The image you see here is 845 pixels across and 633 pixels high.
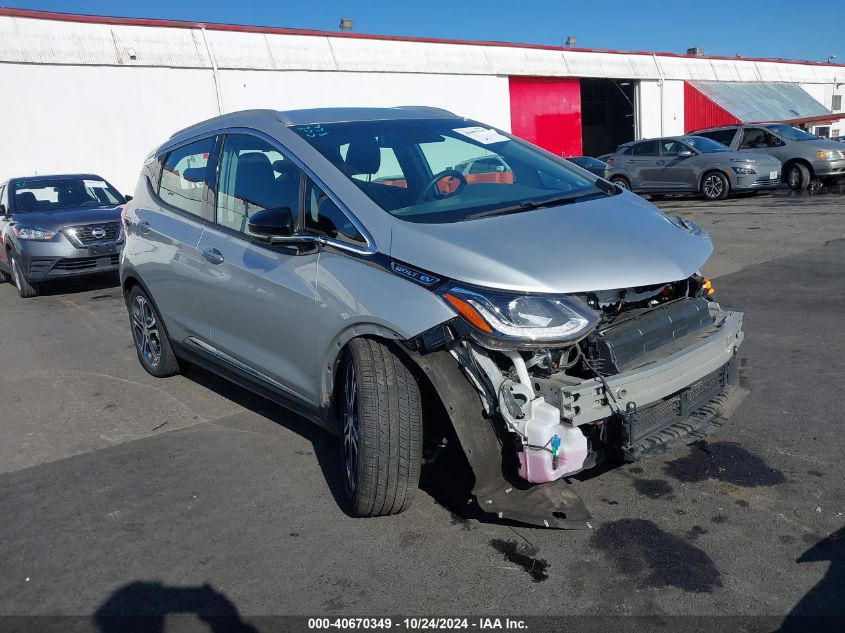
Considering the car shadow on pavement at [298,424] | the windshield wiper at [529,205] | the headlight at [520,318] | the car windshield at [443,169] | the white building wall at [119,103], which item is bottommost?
the car shadow on pavement at [298,424]

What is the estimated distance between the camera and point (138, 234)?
18.1ft

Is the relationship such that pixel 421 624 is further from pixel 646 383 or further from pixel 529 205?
pixel 529 205

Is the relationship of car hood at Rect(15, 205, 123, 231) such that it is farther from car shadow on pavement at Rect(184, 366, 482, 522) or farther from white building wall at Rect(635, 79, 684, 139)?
white building wall at Rect(635, 79, 684, 139)

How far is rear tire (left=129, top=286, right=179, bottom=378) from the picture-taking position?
5590mm

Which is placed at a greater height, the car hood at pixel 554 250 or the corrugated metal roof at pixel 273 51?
the corrugated metal roof at pixel 273 51

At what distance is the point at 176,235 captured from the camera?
193 inches

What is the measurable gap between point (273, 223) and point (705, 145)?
53.9 feet

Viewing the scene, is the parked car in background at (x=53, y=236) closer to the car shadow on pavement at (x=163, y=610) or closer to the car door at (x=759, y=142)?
the car shadow on pavement at (x=163, y=610)

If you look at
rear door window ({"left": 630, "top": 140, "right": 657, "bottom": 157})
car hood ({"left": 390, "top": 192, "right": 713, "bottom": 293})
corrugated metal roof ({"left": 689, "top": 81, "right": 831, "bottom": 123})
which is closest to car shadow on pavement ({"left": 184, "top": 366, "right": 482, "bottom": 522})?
car hood ({"left": 390, "top": 192, "right": 713, "bottom": 293})

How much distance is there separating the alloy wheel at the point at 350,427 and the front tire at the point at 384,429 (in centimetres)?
2

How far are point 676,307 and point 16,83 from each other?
18344 mm

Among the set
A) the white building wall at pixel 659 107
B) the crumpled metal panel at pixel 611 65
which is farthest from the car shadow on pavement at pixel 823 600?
the white building wall at pixel 659 107

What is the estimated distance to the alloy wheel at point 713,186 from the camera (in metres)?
17.4

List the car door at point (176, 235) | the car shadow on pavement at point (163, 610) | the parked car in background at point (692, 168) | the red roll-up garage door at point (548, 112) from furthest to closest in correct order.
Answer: the red roll-up garage door at point (548, 112)
the parked car in background at point (692, 168)
the car door at point (176, 235)
the car shadow on pavement at point (163, 610)
